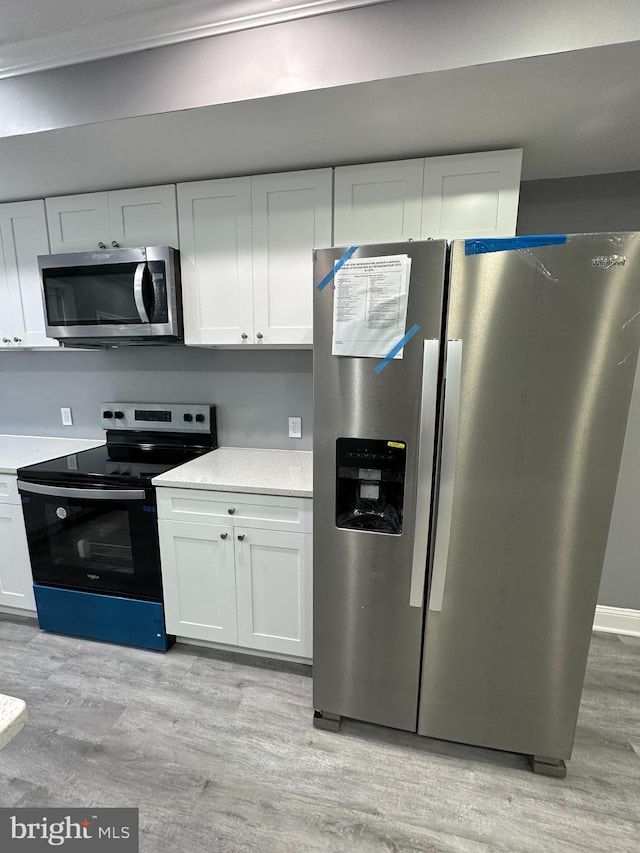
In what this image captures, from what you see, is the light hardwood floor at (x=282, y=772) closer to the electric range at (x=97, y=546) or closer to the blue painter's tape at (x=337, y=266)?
the electric range at (x=97, y=546)

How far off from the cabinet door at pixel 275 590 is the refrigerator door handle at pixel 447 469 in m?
0.58

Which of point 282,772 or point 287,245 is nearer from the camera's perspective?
point 282,772

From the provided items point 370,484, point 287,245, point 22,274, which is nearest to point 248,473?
point 370,484

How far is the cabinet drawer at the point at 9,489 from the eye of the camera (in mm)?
1998

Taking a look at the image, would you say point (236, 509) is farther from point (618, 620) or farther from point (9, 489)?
point (618, 620)

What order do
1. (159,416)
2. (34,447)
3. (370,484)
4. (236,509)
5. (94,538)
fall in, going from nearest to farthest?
(370,484)
(236,509)
(94,538)
(159,416)
(34,447)

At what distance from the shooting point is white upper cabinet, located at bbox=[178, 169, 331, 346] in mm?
1753

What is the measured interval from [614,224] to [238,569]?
2.39 metres

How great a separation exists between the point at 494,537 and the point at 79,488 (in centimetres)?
180

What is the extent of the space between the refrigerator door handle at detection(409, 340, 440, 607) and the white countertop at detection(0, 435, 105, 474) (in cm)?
201

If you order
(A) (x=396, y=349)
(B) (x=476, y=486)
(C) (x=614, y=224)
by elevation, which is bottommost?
(B) (x=476, y=486)

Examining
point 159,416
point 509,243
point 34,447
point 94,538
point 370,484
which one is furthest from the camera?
point 34,447

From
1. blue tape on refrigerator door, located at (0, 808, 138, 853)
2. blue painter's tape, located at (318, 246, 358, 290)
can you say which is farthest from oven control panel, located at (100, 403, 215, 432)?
blue tape on refrigerator door, located at (0, 808, 138, 853)

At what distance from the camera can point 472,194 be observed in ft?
5.14
